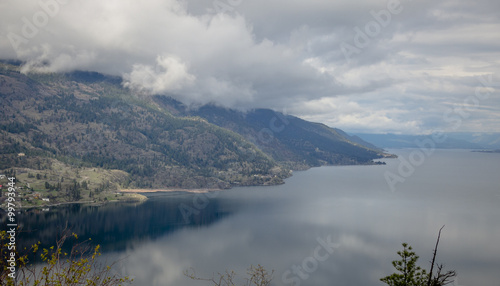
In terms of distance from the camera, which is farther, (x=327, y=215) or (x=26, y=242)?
(x=327, y=215)

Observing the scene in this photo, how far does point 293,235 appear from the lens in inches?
4624

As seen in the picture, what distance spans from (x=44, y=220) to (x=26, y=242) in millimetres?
38094

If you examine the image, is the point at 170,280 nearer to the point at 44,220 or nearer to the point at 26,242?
the point at 26,242

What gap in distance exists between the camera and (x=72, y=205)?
173m

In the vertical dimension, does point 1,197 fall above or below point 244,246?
above

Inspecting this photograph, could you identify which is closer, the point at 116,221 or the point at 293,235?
the point at 293,235

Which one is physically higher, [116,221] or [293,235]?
[116,221]

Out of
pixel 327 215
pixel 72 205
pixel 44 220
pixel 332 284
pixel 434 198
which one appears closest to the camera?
pixel 332 284

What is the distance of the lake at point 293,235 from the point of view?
83.5m

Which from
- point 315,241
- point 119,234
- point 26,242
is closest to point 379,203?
point 315,241

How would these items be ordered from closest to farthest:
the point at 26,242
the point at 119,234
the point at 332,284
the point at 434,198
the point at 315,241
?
the point at 332,284 < the point at 26,242 < the point at 315,241 < the point at 119,234 < the point at 434,198

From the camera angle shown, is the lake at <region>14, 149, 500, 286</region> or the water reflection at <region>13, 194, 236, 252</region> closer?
the lake at <region>14, 149, 500, 286</region>

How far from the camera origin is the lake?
83.5 meters

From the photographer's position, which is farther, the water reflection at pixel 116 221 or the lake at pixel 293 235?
the water reflection at pixel 116 221
